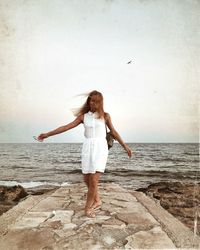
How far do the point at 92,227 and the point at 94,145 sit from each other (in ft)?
3.67

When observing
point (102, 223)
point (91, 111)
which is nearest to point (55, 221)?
point (102, 223)

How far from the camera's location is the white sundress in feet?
14.3

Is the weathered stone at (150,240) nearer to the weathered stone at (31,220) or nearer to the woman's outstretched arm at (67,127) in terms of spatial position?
the weathered stone at (31,220)

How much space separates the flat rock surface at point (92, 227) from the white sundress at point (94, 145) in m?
0.66

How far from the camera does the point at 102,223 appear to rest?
3922mm

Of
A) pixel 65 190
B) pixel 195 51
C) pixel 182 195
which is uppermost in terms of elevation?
pixel 195 51

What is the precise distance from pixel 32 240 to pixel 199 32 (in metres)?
4.05

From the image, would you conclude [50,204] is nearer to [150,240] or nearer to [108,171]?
[150,240]

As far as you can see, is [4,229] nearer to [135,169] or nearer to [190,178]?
[190,178]

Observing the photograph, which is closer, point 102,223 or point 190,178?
point 102,223

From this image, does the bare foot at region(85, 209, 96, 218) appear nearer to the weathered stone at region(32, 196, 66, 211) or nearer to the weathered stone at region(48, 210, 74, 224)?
the weathered stone at region(48, 210, 74, 224)

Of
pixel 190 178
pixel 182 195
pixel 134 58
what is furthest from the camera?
pixel 190 178

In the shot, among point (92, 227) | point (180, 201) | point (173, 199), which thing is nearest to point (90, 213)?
point (92, 227)

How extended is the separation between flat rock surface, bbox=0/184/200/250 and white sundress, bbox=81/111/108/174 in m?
0.66
